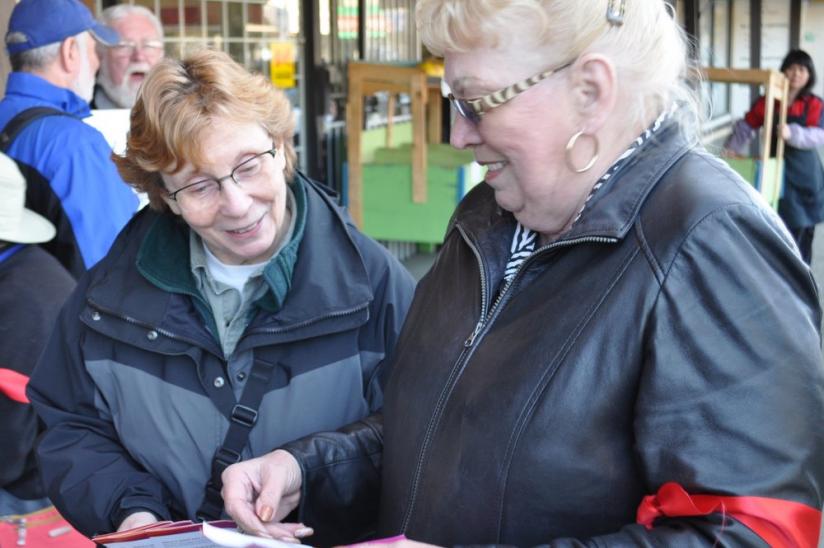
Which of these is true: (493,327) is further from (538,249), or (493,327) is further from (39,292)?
(39,292)

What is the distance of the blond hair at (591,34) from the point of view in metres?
1.25

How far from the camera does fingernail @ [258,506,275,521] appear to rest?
5.22 ft

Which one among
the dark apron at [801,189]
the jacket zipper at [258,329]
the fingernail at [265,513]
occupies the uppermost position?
the jacket zipper at [258,329]

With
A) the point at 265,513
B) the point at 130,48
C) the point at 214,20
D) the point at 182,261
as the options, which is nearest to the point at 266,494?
the point at 265,513

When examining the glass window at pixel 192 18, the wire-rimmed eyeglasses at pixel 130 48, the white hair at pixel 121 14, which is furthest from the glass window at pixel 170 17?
the wire-rimmed eyeglasses at pixel 130 48

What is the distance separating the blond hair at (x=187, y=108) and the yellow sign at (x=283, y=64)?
4.60 metres

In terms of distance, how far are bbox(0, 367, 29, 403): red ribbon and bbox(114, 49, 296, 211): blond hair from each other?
1.87 ft

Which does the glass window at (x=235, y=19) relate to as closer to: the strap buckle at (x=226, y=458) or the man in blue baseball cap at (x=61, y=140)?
the man in blue baseball cap at (x=61, y=140)

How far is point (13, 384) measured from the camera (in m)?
2.28

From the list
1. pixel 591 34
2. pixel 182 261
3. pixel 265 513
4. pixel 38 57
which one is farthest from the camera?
pixel 38 57

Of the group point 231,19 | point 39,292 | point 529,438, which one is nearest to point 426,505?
→ point 529,438

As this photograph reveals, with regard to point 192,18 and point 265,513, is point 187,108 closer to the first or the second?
point 265,513

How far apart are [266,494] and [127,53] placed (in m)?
2.99

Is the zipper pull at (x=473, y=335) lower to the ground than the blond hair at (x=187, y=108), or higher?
lower
